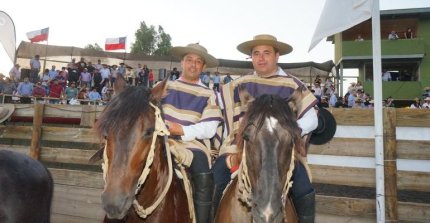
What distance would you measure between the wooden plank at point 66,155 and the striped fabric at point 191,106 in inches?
108

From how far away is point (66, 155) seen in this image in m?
6.22

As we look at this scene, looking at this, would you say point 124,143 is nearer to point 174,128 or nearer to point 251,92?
point 174,128

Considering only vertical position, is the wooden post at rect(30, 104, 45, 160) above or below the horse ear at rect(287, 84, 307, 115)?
below

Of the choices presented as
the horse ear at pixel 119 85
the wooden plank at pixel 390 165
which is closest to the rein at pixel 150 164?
the horse ear at pixel 119 85

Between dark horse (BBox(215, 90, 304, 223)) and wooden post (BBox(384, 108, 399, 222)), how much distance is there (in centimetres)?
226

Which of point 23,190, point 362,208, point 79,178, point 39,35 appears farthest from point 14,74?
point 362,208

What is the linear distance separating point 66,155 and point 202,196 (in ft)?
11.8

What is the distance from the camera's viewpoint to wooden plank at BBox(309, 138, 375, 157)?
473cm

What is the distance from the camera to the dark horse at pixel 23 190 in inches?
150

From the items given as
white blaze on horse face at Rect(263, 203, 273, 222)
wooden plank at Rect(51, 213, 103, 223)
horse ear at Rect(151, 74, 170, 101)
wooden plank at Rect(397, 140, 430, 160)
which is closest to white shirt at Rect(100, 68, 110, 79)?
wooden plank at Rect(51, 213, 103, 223)

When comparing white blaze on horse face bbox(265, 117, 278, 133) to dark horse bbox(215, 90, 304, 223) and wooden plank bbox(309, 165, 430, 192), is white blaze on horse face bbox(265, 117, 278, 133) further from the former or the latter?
wooden plank bbox(309, 165, 430, 192)

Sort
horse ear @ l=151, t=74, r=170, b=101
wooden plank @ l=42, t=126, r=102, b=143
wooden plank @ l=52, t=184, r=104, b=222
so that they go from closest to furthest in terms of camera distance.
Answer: horse ear @ l=151, t=74, r=170, b=101 < wooden plank @ l=52, t=184, r=104, b=222 < wooden plank @ l=42, t=126, r=102, b=143

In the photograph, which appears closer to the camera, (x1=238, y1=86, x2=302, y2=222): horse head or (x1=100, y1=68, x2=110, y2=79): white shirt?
(x1=238, y1=86, x2=302, y2=222): horse head

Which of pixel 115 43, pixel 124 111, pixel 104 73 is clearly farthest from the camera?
pixel 115 43
